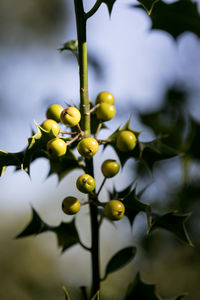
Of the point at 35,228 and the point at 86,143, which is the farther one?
the point at 35,228

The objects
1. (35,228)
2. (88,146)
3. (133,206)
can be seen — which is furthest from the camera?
(35,228)

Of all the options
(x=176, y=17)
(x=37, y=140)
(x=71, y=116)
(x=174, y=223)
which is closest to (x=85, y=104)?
(x=71, y=116)

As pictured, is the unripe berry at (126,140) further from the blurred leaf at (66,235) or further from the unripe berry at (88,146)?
the blurred leaf at (66,235)

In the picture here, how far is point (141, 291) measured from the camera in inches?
37.9

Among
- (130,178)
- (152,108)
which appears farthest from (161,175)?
(152,108)

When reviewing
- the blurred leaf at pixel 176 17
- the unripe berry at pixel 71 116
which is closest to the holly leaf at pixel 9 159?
the unripe berry at pixel 71 116

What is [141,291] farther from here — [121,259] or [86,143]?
[86,143]

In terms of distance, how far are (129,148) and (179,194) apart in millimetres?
958

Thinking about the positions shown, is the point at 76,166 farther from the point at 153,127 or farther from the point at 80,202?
the point at 153,127

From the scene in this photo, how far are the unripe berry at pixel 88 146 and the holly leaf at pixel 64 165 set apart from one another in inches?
6.4

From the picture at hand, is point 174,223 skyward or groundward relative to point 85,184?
groundward

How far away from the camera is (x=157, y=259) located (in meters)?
2.23

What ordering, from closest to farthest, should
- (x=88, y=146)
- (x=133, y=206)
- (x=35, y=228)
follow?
(x=88, y=146)
(x=133, y=206)
(x=35, y=228)

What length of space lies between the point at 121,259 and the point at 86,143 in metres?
0.40
